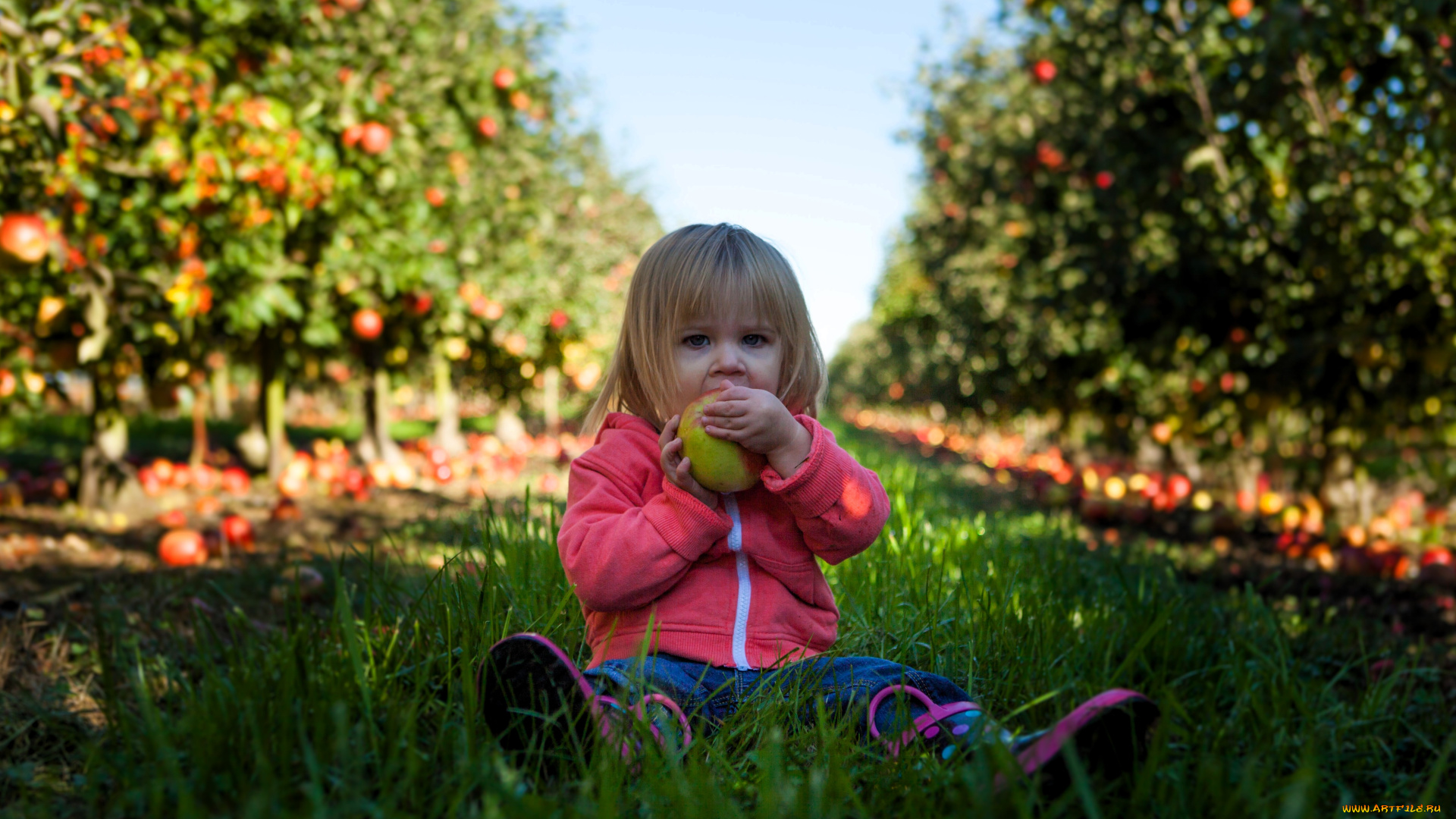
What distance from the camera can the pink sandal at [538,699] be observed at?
1.45 metres

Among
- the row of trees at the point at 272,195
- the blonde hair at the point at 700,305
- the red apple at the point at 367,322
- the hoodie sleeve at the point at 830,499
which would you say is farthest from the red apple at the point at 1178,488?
the hoodie sleeve at the point at 830,499

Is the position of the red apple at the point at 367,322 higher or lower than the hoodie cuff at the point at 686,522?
higher

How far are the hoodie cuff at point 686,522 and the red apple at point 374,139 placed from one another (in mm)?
4202

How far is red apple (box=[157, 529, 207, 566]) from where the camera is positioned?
4016 millimetres

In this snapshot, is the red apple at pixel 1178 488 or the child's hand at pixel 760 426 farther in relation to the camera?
the red apple at pixel 1178 488

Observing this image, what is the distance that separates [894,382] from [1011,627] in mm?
25857

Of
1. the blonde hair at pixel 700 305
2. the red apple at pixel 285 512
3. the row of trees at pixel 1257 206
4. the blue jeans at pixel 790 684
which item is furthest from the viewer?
the red apple at pixel 285 512

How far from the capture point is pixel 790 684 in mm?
1704

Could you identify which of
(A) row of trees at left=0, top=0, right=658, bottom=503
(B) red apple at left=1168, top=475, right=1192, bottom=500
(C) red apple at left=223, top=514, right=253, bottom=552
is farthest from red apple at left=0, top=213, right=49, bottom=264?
(B) red apple at left=1168, top=475, right=1192, bottom=500

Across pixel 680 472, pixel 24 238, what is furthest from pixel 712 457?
pixel 24 238

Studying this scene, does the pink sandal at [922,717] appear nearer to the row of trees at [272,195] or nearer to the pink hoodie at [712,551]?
the pink hoodie at [712,551]

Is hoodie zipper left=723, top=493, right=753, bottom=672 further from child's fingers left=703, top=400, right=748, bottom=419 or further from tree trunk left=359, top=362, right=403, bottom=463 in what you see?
tree trunk left=359, top=362, right=403, bottom=463

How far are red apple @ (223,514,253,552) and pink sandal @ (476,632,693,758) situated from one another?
135 inches

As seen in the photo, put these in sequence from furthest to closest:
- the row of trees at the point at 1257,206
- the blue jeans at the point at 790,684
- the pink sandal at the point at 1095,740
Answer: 1. the row of trees at the point at 1257,206
2. the blue jeans at the point at 790,684
3. the pink sandal at the point at 1095,740
